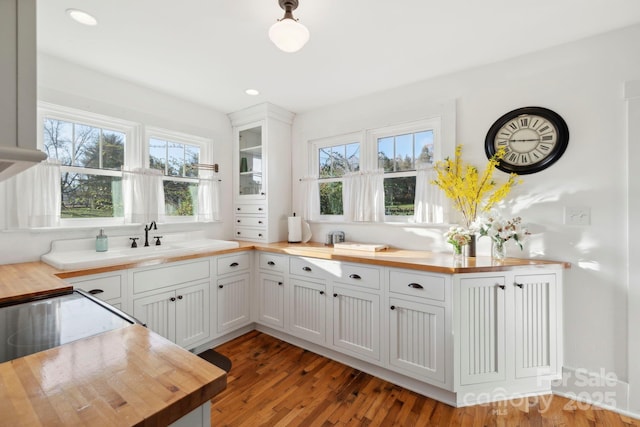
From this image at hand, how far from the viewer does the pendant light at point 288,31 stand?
1.46 metres

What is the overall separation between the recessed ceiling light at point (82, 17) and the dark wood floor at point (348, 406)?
98.6 inches

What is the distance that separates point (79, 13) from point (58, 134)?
3.42ft

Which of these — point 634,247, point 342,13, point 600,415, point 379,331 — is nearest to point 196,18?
point 342,13

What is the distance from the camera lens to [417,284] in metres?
1.99

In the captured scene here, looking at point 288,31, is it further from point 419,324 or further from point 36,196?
point 36,196

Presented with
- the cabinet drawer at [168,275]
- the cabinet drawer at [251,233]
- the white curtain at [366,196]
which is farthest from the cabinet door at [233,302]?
the white curtain at [366,196]

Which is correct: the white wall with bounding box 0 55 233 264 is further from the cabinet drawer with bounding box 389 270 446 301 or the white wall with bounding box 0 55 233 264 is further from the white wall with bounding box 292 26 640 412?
the white wall with bounding box 292 26 640 412

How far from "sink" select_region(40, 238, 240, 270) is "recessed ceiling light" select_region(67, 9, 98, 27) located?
58.2 inches

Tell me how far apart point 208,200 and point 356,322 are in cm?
201

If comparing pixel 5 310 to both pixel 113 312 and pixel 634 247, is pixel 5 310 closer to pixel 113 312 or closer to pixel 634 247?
pixel 113 312

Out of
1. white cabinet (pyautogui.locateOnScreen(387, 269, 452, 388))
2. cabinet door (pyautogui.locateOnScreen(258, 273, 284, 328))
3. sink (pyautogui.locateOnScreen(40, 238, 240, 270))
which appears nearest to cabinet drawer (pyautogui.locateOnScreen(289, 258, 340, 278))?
cabinet door (pyautogui.locateOnScreen(258, 273, 284, 328))

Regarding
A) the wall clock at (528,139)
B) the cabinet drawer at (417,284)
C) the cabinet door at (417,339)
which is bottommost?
the cabinet door at (417,339)

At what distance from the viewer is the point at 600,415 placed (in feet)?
5.95

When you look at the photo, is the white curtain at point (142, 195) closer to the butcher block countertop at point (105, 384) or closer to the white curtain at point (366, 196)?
the white curtain at point (366, 196)
